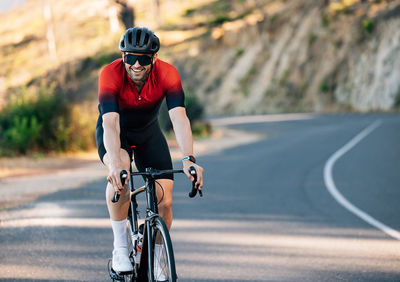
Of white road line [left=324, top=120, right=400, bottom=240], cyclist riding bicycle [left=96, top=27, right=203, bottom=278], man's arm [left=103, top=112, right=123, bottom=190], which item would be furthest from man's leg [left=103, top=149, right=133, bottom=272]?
white road line [left=324, top=120, right=400, bottom=240]

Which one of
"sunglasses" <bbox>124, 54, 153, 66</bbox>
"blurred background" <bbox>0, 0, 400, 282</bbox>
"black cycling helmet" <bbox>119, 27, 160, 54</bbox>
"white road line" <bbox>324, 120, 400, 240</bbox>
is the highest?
"black cycling helmet" <bbox>119, 27, 160, 54</bbox>

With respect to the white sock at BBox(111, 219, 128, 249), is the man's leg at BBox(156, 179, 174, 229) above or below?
above

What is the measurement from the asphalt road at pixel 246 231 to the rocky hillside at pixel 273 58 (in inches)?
1094

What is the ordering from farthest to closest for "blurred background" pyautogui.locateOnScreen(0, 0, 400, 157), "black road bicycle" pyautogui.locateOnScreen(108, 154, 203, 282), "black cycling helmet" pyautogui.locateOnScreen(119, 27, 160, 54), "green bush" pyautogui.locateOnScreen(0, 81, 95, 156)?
"blurred background" pyautogui.locateOnScreen(0, 0, 400, 157) → "green bush" pyautogui.locateOnScreen(0, 81, 95, 156) → "black cycling helmet" pyautogui.locateOnScreen(119, 27, 160, 54) → "black road bicycle" pyautogui.locateOnScreen(108, 154, 203, 282)

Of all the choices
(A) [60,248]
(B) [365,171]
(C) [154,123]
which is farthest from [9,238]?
(B) [365,171]

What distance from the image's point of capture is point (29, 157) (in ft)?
56.4

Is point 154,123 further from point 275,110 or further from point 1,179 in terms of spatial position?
point 275,110

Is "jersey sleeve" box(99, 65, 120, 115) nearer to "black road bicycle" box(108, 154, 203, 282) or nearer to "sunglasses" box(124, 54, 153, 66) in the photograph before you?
"sunglasses" box(124, 54, 153, 66)

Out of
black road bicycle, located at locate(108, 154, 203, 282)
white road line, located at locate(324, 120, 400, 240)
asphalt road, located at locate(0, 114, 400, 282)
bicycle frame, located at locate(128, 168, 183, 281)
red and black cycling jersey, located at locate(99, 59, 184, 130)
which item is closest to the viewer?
black road bicycle, located at locate(108, 154, 203, 282)

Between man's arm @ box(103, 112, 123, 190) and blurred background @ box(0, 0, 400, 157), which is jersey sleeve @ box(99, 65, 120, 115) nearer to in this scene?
man's arm @ box(103, 112, 123, 190)

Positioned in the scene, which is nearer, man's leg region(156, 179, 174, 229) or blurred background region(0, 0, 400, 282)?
man's leg region(156, 179, 174, 229)

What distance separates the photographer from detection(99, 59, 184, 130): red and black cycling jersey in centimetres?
414

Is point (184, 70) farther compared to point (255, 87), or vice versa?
point (184, 70)

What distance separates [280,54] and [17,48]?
45385 mm
